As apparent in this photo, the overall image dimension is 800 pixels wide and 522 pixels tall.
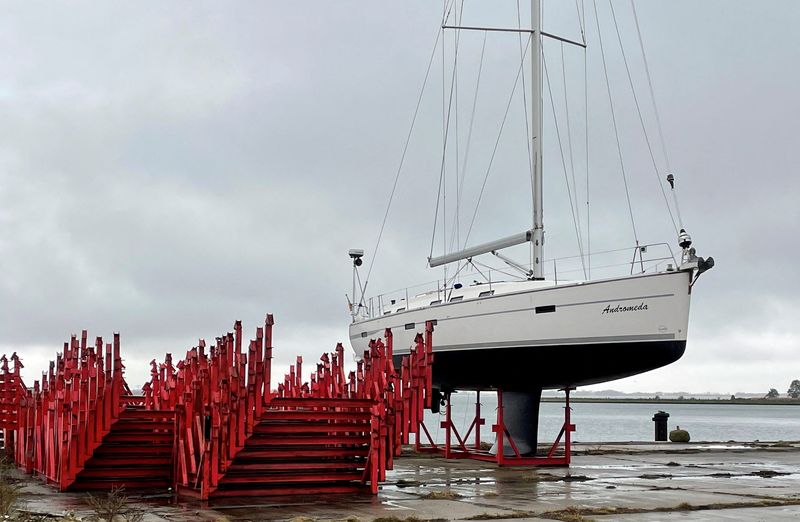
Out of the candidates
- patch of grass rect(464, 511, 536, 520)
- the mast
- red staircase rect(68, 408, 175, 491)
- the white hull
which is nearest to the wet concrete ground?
patch of grass rect(464, 511, 536, 520)

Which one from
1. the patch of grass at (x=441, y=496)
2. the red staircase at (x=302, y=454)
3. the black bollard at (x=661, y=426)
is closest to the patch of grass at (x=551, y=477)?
the patch of grass at (x=441, y=496)

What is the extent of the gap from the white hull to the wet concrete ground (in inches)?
81.5

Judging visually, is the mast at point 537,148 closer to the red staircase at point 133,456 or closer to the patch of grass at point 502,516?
the red staircase at point 133,456

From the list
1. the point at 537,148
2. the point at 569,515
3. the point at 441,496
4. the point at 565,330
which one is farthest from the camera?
the point at 537,148

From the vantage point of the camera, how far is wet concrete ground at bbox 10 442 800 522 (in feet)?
38.6

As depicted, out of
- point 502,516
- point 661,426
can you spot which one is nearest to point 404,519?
point 502,516

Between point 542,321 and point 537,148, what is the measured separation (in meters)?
4.79

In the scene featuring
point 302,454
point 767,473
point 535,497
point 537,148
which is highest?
point 537,148

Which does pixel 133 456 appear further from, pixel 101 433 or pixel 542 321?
pixel 542 321

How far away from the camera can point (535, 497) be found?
1394 cm

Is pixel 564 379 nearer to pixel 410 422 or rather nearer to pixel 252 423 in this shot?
pixel 410 422

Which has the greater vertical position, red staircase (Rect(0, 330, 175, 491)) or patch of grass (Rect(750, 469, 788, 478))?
red staircase (Rect(0, 330, 175, 491))

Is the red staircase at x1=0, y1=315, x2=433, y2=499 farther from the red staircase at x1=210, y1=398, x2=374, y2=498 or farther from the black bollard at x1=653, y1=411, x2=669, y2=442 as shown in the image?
the black bollard at x1=653, y1=411, x2=669, y2=442

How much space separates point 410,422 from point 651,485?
174 inches
